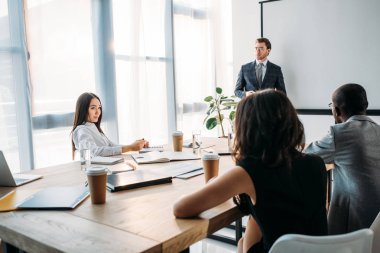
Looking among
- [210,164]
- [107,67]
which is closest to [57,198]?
[210,164]

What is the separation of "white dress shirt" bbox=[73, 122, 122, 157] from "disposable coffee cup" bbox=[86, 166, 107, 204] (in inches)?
39.8

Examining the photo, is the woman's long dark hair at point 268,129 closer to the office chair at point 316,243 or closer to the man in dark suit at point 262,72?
the office chair at point 316,243

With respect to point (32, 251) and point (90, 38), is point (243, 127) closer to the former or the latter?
point (32, 251)

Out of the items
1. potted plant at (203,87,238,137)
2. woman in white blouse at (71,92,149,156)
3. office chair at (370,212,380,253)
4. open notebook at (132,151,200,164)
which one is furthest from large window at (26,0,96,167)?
office chair at (370,212,380,253)

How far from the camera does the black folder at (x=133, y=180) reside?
4.73ft

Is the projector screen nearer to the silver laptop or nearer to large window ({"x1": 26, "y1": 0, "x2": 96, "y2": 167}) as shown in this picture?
large window ({"x1": 26, "y1": 0, "x2": 96, "y2": 167})

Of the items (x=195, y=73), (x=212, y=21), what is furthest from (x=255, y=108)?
(x=212, y=21)

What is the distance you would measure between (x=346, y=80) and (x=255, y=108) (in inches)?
127

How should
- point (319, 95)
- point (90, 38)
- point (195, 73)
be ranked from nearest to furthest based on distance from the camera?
point (90, 38)
point (319, 95)
point (195, 73)

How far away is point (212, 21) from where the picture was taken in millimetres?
5180

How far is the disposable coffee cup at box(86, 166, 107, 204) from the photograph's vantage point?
125cm

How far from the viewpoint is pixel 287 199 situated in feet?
3.65

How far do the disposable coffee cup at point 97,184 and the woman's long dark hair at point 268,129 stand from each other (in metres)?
0.45

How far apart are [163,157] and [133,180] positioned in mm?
480
